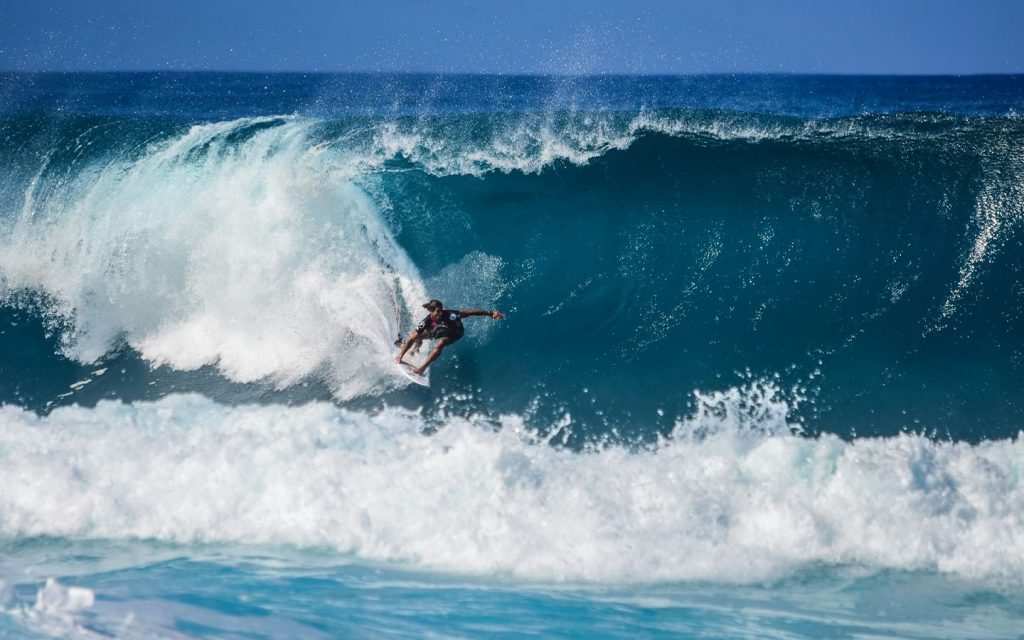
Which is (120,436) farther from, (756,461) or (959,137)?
(959,137)

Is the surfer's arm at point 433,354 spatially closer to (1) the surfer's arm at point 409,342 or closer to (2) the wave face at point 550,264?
(1) the surfer's arm at point 409,342

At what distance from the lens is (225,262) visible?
10141 millimetres

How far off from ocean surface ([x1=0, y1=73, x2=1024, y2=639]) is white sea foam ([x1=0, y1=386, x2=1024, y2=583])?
0.09 ft

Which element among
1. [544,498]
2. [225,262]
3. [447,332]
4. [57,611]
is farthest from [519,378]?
[57,611]

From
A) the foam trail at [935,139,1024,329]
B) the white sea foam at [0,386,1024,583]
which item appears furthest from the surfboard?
the foam trail at [935,139,1024,329]

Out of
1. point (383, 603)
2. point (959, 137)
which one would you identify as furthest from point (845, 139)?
point (383, 603)

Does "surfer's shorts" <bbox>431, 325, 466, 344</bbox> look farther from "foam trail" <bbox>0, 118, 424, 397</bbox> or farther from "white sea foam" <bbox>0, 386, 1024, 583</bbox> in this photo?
"white sea foam" <bbox>0, 386, 1024, 583</bbox>

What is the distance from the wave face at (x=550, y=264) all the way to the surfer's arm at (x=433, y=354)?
30cm

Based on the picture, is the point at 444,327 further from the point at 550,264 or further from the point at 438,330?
the point at 550,264

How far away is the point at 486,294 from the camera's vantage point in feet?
32.4

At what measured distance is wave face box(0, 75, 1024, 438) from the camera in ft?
29.0

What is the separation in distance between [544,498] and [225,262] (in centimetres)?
537

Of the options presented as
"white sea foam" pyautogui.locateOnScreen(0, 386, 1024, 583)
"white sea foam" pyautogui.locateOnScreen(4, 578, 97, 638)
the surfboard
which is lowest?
"white sea foam" pyautogui.locateOnScreen(4, 578, 97, 638)

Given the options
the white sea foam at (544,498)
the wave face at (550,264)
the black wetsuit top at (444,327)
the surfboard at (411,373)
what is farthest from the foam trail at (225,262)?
the white sea foam at (544,498)
